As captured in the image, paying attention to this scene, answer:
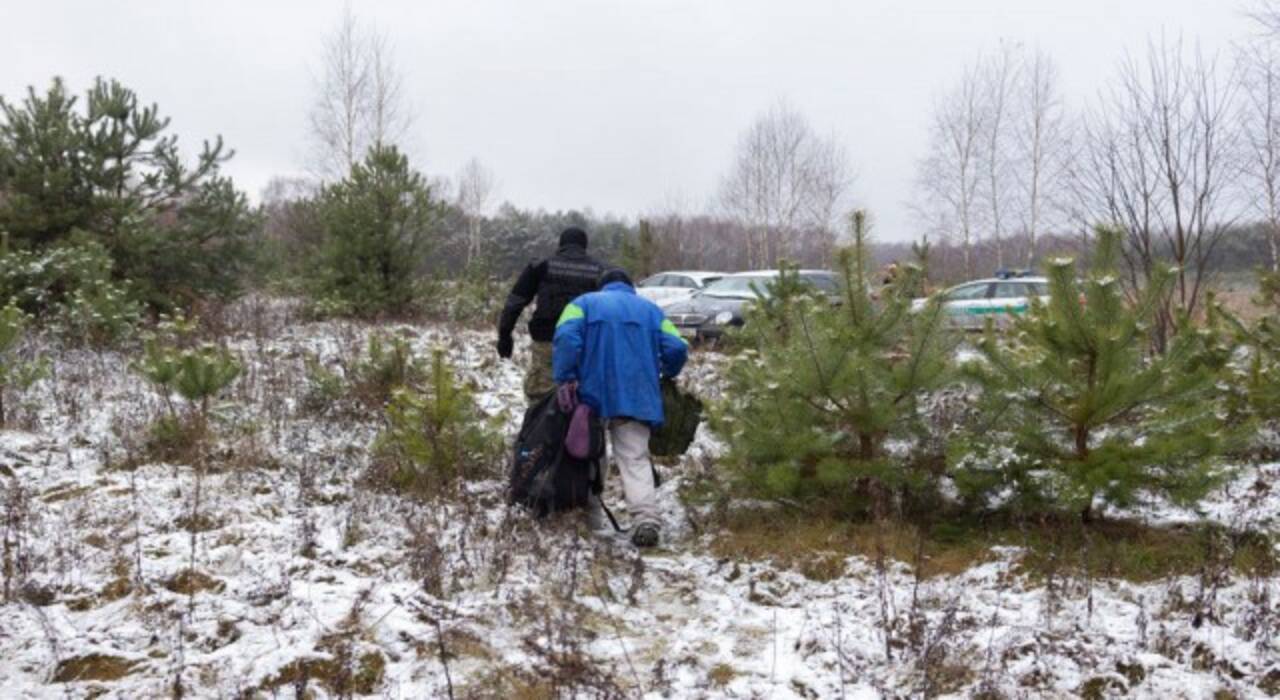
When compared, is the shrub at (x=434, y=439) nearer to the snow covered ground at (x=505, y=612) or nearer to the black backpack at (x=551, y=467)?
the snow covered ground at (x=505, y=612)

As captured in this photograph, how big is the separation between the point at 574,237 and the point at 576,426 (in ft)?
4.88

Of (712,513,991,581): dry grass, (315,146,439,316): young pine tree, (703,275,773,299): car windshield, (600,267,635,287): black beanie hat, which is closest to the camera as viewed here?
(712,513,991,581): dry grass

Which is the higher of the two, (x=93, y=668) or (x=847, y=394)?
(x=847, y=394)

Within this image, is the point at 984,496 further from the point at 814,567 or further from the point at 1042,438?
the point at 814,567

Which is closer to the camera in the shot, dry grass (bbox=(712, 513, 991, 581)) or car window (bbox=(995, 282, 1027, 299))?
dry grass (bbox=(712, 513, 991, 581))

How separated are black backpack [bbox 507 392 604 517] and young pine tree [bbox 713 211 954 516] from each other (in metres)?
0.92

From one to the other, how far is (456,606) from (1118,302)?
3.46m

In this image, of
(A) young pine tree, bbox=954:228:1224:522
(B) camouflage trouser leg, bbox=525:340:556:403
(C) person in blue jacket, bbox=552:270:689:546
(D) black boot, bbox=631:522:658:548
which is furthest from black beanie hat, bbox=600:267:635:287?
(A) young pine tree, bbox=954:228:1224:522

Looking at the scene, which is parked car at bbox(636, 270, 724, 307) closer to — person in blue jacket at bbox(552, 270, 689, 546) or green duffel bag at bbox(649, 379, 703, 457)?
green duffel bag at bbox(649, 379, 703, 457)

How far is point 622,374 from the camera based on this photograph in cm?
481

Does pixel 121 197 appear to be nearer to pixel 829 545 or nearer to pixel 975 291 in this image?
pixel 829 545

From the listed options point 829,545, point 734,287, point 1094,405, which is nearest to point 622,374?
point 829,545

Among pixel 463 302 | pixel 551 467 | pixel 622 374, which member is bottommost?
pixel 551 467

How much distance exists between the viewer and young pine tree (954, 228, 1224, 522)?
159 inches
